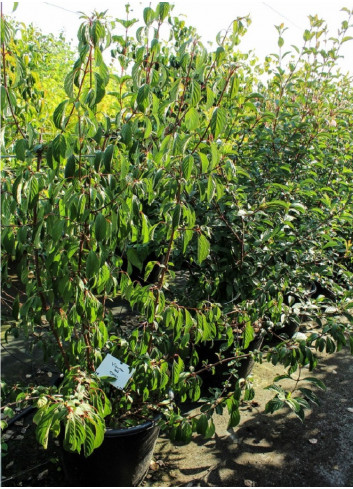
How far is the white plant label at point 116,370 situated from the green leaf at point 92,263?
2.01 ft

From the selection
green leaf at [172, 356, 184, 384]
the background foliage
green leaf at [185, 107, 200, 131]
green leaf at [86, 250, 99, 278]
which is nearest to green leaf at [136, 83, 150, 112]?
the background foliage

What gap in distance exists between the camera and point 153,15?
1313 mm

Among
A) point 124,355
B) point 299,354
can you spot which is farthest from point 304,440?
point 124,355

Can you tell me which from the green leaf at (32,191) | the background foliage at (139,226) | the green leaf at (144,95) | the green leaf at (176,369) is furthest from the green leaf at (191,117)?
the green leaf at (176,369)

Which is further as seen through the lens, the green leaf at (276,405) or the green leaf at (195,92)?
the green leaf at (276,405)

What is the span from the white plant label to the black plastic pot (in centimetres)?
21

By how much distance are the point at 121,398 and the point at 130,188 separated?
3.64 feet

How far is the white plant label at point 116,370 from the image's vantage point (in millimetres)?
1777

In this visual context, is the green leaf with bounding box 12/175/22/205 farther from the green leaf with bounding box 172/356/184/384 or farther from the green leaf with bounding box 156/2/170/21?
the green leaf with bounding box 172/356/184/384

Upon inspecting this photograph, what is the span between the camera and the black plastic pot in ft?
5.89

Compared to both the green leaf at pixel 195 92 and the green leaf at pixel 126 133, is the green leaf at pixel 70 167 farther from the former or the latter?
the green leaf at pixel 195 92

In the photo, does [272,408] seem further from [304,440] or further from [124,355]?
[304,440]

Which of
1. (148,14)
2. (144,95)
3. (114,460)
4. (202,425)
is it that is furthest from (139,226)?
(114,460)

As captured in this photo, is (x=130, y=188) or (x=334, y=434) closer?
(x=130, y=188)
